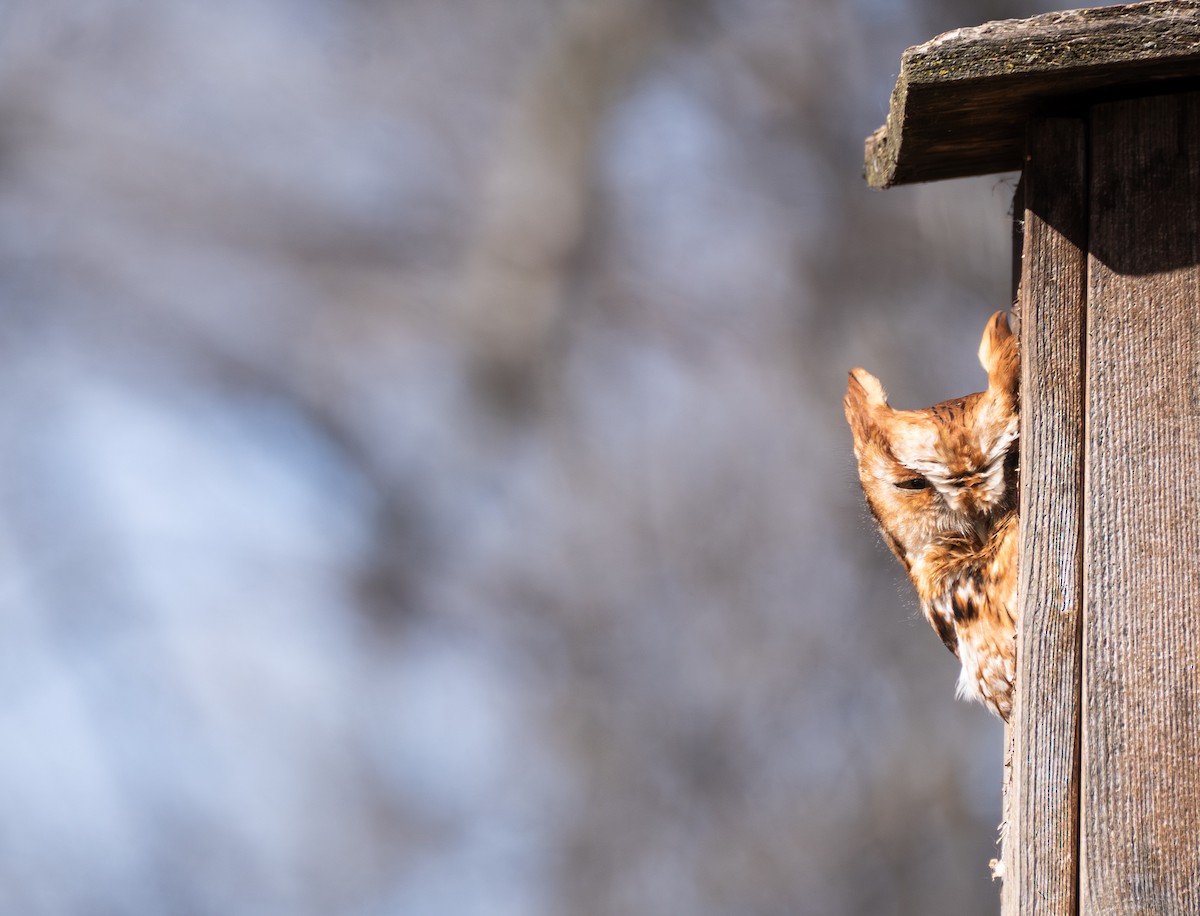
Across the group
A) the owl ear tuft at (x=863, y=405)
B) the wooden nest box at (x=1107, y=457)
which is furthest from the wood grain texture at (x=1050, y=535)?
the owl ear tuft at (x=863, y=405)

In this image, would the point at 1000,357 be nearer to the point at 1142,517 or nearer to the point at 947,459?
the point at 947,459

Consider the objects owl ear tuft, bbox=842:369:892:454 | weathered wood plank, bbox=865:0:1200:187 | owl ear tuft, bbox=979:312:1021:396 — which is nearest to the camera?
weathered wood plank, bbox=865:0:1200:187

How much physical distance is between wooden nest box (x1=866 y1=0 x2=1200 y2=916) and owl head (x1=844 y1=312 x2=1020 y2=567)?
0.10 m

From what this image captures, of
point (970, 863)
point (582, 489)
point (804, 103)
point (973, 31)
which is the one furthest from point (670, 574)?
point (973, 31)

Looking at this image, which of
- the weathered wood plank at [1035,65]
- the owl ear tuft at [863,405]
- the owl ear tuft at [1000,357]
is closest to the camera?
the weathered wood plank at [1035,65]

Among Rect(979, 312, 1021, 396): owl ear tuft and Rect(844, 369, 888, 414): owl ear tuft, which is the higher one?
Rect(844, 369, 888, 414): owl ear tuft

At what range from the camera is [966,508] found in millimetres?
1290

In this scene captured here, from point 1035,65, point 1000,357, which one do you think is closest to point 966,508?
point 1000,357

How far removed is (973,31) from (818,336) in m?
3.51

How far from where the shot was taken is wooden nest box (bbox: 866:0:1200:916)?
102 centimetres

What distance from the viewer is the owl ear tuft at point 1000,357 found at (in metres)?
1.23

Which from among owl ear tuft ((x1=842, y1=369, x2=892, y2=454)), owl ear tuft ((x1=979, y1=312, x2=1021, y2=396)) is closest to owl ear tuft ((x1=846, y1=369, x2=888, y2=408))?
owl ear tuft ((x1=842, y1=369, x2=892, y2=454))

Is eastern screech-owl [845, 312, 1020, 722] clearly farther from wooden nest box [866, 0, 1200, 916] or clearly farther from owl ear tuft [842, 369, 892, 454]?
wooden nest box [866, 0, 1200, 916]

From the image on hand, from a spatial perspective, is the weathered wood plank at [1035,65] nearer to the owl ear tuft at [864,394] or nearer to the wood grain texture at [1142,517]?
the wood grain texture at [1142,517]
